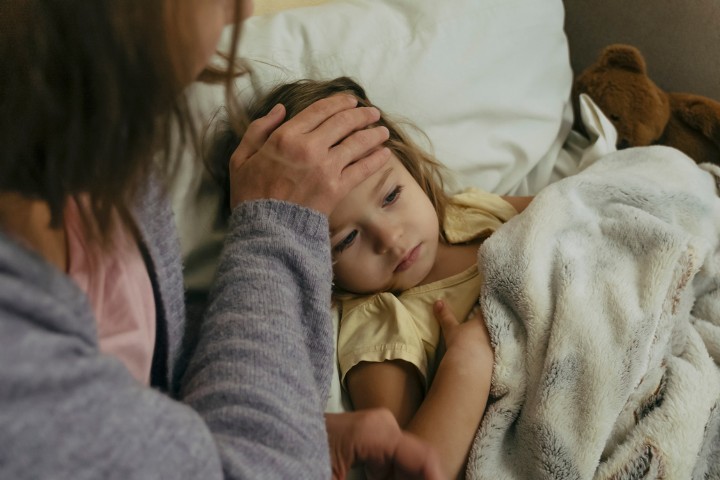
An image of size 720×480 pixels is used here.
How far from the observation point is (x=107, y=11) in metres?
0.37

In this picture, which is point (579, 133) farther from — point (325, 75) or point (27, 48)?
point (27, 48)

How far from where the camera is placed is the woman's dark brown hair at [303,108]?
0.91 meters

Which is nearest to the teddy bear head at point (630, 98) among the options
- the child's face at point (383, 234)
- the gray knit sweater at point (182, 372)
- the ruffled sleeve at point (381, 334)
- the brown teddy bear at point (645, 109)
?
the brown teddy bear at point (645, 109)

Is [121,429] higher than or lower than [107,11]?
lower

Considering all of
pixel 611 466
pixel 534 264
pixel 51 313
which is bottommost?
pixel 611 466

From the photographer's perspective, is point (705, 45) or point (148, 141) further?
point (705, 45)

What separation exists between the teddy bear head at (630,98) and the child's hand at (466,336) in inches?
23.9

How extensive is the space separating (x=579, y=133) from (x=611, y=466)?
753 mm

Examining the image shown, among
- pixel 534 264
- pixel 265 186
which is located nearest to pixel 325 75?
pixel 265 186

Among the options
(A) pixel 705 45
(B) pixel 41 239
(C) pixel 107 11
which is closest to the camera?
(C) pixel 107 11

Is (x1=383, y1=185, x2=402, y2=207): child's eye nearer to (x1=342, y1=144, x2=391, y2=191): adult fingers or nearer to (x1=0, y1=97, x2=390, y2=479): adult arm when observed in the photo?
(x1=342, y1=144, x2=391, y2=191): adult fingers

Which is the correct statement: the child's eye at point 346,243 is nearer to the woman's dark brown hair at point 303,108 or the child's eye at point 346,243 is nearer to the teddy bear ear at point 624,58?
the woman's dark brown hair at point 303,108

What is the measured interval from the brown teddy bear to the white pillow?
0.31ft

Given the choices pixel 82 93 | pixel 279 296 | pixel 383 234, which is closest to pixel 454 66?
pixel 383 234
